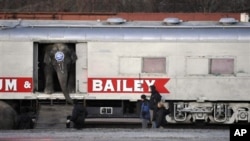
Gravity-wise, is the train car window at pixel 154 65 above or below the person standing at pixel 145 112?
above

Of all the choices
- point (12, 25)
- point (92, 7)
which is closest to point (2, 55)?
point (12, 25)

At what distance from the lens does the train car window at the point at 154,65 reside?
682 inches

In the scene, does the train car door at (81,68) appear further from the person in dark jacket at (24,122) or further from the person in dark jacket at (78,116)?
the person in dark jacket at (24,122)

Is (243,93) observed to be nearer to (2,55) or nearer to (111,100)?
(111,100)

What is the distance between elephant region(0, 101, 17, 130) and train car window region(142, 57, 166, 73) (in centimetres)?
455

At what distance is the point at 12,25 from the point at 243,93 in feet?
26.8

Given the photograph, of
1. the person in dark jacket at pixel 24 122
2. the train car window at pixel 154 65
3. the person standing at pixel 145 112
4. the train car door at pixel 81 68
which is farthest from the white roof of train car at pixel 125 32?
the person in dark jacket at pixel 24 122

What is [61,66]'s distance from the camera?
17.3m

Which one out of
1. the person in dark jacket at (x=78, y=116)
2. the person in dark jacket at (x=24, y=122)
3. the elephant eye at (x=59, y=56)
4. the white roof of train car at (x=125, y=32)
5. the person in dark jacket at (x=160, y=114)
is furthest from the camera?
the white roof of train car at (x=125, y=32)

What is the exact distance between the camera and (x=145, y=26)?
57.7 feet

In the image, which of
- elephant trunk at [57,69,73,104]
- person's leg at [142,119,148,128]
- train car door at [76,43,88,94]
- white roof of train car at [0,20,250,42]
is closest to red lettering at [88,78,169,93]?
train car door at [76,43,88,94]

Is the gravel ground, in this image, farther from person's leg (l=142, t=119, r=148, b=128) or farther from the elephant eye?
the elephant eye

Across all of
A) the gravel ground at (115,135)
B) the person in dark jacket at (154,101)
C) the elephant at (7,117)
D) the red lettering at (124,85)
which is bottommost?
the gravel ground at (115,135)

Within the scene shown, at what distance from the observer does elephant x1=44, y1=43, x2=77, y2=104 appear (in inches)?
679
